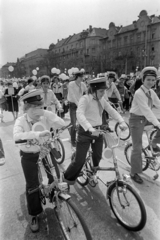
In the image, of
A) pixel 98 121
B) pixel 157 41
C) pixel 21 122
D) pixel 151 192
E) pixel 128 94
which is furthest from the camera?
pixel 157 41

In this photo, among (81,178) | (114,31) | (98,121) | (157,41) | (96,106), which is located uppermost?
(114,31)

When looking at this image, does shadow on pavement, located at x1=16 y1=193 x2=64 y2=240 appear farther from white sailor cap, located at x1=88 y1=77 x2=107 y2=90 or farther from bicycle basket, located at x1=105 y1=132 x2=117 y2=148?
white sailor cap, located at x1=88 y1=77 x2=107 y2=90

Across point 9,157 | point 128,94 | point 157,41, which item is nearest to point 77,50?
point 157,41

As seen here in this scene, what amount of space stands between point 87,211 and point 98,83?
6.21ft

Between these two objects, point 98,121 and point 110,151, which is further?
point 98,121

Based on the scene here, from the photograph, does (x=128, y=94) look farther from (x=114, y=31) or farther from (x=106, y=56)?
(x=114, y=31)

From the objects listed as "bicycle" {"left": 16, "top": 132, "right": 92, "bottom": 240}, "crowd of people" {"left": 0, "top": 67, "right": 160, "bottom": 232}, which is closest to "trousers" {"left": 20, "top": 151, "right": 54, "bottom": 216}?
"crowd of people" {"left": 0, "top": 67, "right": 160, "bottom": 232}

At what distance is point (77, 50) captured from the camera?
233 ft

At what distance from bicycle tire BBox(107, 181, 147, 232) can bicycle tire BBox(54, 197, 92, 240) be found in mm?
673

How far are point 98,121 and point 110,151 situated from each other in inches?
21.1

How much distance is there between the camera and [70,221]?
2086mm

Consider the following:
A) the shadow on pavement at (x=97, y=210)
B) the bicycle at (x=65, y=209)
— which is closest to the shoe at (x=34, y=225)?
the bicycle at (x=65, y=209)

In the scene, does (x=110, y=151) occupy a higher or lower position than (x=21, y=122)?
lower

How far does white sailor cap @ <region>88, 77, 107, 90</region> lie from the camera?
2.59 metres
